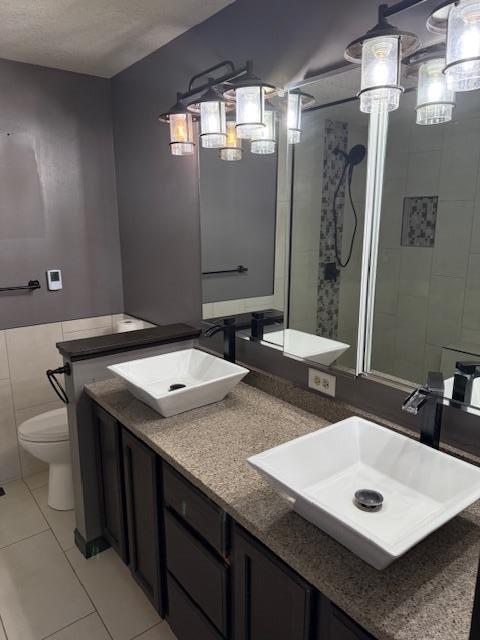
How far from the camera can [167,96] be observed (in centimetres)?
237

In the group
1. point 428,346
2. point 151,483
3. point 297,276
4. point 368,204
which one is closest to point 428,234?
point 368,204

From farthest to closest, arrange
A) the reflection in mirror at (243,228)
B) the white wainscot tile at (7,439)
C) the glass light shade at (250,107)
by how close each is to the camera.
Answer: the white wainscot tile at (7,439)
the reflection in mirror at (243,228)
the glass light shade at (250,107)

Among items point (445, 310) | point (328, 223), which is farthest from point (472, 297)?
point (328, 223)

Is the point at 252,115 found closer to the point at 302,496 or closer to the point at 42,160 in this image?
the point at 302,496

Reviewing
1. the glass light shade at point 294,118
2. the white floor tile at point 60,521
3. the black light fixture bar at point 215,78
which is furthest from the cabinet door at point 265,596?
the black light fixture bar at point 215,78

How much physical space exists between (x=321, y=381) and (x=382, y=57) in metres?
1.10

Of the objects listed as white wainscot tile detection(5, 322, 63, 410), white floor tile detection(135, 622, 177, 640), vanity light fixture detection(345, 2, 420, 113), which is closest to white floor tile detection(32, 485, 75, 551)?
white wainscot tile detection(5, 322, 63, 410)

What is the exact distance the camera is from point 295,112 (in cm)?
180

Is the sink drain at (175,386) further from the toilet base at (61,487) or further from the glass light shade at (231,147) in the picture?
the glass light shade at (231,147)

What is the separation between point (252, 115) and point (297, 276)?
670 mm

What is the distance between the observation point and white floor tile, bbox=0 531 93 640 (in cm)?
188

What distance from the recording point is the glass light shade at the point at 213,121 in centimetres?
186

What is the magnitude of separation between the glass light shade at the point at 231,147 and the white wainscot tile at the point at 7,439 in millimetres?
1907

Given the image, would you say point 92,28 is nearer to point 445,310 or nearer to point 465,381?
point 445,310
